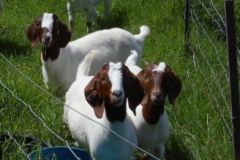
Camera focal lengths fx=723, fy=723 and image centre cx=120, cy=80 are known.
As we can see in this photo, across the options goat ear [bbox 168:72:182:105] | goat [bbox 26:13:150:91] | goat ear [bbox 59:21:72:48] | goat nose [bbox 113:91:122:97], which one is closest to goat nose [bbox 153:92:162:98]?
goat ear [bbox 168:72:182:105]

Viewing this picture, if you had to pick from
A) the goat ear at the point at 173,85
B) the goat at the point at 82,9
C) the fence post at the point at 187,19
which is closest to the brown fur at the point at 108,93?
the goat ear at the point at 173,85

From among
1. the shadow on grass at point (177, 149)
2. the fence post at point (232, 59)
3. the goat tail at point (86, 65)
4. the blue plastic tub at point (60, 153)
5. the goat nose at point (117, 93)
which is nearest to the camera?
the fence post at point (232, 59)

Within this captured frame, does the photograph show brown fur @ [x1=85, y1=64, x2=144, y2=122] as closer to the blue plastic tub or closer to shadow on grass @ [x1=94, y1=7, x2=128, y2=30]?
the blue plastic tub

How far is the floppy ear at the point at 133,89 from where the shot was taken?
12.5ft

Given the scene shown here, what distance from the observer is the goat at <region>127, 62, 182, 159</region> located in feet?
13.0

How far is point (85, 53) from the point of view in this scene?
5.41m

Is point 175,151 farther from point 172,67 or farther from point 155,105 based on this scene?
point 172,67

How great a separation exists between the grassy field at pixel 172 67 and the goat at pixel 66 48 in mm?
166

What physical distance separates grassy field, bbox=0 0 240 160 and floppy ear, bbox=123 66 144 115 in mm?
403

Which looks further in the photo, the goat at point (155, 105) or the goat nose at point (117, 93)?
the goat at point (155, 105)

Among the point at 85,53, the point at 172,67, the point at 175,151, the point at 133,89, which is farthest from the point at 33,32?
the point at 133,89

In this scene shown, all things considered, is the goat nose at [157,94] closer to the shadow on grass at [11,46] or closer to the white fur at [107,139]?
the white fur at [107,139]

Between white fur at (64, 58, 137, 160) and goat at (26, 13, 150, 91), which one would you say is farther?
goat at (26, 13, 150, 91)

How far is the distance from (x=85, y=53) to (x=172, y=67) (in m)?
0.76
